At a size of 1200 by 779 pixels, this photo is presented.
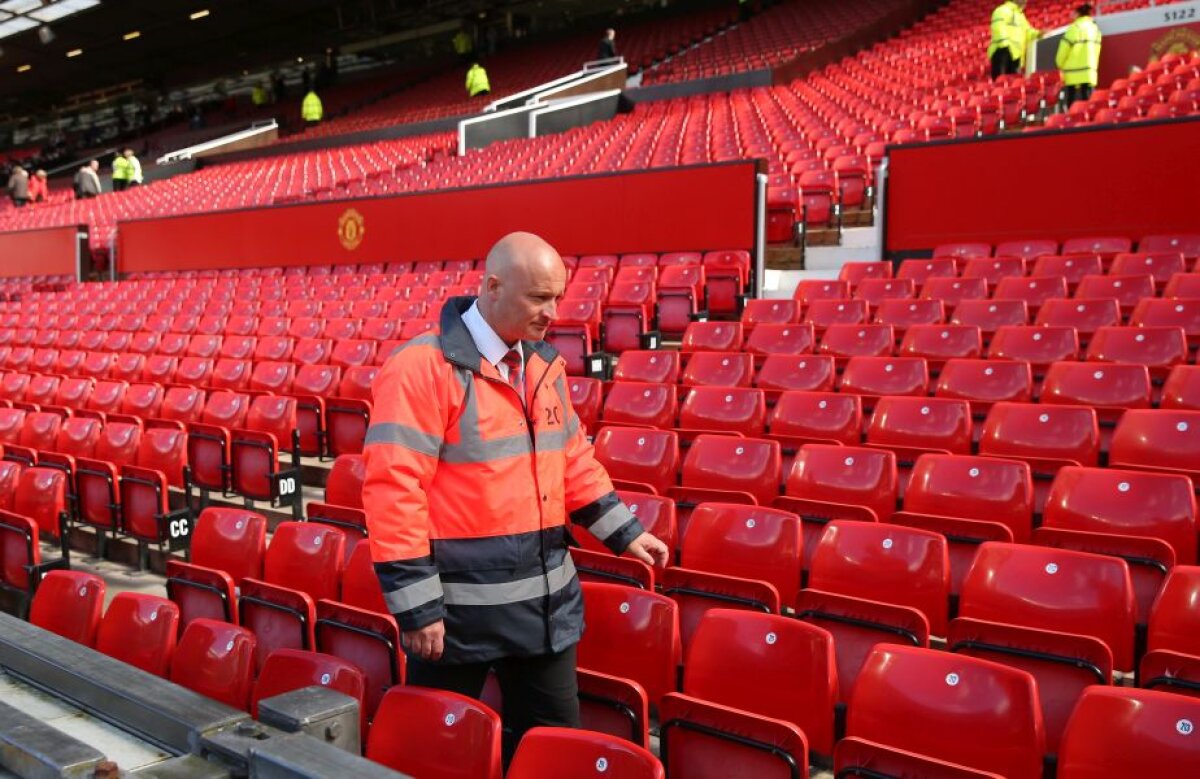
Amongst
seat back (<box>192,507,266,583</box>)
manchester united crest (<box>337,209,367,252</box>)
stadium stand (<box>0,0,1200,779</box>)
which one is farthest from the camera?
manchester united crest (<box>337,209,367,252</box>)

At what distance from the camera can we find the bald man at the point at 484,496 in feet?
5.85

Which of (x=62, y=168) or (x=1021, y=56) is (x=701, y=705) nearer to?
(x=1021, y=56)

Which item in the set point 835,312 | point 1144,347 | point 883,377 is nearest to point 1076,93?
point 835,312

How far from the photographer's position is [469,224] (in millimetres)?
9344

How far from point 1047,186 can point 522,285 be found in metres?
5.50

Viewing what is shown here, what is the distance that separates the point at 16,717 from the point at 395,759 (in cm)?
71

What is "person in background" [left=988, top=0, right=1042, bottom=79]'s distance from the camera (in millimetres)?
10977

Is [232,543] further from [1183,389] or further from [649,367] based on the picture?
[1183,389]

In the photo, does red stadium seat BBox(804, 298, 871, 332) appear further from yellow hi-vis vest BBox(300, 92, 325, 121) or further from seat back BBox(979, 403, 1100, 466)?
yellow hi-vis vest BBox(300, 92, 325, 121)

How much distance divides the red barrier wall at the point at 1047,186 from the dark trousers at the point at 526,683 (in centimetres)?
551

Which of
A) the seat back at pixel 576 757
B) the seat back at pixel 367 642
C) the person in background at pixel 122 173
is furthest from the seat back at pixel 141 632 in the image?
the person in background at pixel 122 173

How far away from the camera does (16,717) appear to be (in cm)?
179

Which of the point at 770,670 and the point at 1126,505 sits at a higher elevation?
the point at 1126,505

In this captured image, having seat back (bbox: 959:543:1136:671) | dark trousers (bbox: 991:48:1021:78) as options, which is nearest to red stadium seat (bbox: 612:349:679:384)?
seat back (bbox: 959:543:1136:671)
